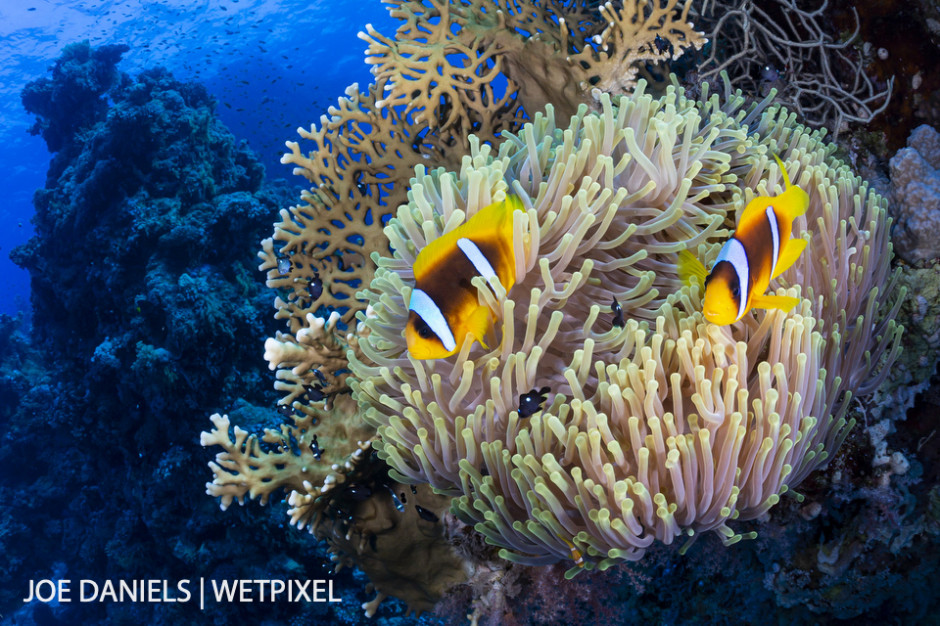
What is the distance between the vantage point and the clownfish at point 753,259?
1.35 m

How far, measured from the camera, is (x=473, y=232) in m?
1.50

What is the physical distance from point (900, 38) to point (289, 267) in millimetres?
3301

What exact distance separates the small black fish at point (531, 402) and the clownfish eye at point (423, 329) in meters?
0.36

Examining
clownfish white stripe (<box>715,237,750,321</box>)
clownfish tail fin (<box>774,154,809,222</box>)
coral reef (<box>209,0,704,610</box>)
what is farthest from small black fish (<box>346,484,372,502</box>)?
clownfish tail fin (<box>774,154,809,222</box>)

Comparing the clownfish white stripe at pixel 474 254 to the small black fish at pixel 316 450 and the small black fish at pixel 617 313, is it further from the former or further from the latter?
the small black fish at pixel 316 450

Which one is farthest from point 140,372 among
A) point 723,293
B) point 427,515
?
point 723,293

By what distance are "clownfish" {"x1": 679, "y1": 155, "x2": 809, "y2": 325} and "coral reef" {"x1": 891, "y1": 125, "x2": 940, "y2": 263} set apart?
1.12m

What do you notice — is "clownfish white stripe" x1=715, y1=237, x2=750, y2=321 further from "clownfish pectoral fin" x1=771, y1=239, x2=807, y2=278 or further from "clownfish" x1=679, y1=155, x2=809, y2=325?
"clownfish pectoral fin" x1=771, y1=239, x2=807, y2=278

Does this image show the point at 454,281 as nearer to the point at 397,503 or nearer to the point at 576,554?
the point at 576,554

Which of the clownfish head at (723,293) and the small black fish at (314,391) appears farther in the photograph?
the small black fish at (314,391)

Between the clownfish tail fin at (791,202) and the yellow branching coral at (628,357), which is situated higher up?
the clownfish tail fin at (791,202)

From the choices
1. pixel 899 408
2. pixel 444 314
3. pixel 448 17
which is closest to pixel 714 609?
pixel 899 408

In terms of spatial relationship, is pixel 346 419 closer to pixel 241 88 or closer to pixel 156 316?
pixel 156 316

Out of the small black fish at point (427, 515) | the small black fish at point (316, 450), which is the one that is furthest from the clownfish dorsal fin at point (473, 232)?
the small black fish at point (316, 450)
